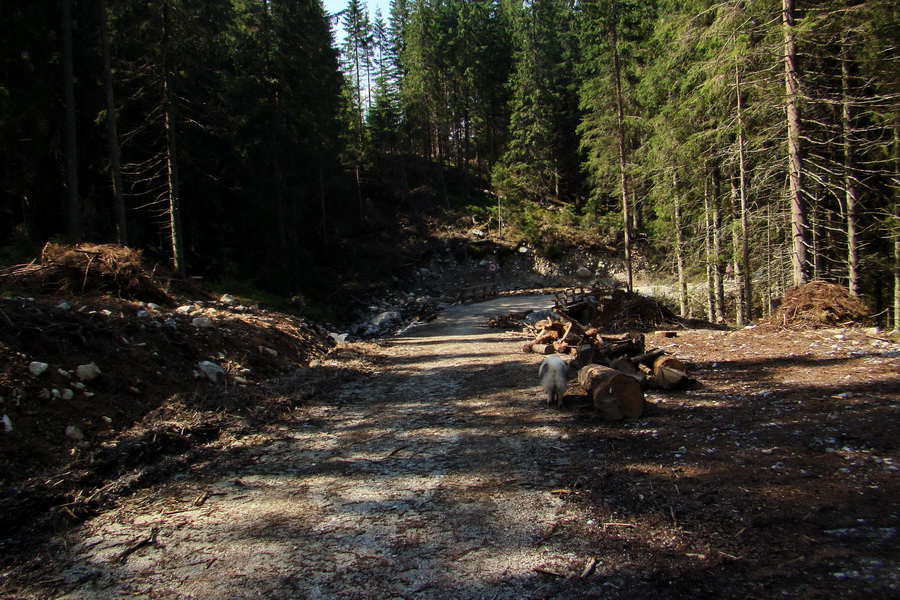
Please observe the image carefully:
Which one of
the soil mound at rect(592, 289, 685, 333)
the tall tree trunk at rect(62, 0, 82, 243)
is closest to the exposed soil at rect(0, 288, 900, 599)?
the soil mound at rect(592, 289, 685, 333)

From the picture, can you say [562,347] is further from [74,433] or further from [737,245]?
[737,245]

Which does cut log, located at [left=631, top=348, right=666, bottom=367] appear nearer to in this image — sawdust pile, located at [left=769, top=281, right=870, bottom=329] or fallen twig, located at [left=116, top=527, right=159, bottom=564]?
sawdust pile, located at [left=769, top=281, right=870, bottom=329]

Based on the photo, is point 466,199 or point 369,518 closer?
point 369,518

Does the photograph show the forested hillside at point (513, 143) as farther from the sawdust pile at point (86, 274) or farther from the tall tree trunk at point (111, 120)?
the sawdust pile at point (86, 274)

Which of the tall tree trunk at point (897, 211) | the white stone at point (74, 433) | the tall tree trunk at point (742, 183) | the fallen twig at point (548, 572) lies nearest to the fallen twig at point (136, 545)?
the white stone at point (74, 433)

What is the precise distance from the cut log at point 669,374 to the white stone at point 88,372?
24.0 ft

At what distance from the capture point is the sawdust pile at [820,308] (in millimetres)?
9289

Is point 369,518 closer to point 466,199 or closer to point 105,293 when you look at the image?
point 105,293

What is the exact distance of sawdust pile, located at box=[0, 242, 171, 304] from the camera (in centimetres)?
781

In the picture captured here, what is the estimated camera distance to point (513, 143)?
3769 centimetres

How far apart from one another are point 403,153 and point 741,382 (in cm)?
3961

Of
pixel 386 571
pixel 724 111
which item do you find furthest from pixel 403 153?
pixel 386 571

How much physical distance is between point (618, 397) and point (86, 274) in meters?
9.00

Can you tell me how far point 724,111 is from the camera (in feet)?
47.9
